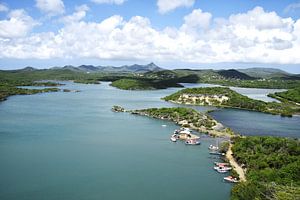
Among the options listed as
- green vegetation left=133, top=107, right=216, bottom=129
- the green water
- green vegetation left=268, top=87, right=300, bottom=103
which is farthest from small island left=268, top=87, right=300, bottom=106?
the green water

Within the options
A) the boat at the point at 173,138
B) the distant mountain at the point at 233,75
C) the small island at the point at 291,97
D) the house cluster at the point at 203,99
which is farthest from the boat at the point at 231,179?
the distant mountain at the point at 233,75

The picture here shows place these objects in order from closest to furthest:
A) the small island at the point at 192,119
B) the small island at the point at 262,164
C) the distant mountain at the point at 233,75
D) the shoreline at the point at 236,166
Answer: the small island at the point at 262,164
the shoreline at the point at 236,166
the small island at the point at 192,119
the distant mountain at the point at 233,75

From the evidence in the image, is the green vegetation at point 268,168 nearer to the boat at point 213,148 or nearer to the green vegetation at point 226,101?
the boat at point 213,148

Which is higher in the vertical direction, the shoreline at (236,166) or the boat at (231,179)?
the shoreline at (236,166)

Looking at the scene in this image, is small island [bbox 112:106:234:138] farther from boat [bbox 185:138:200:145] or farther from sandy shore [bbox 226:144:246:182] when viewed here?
sandy shore [bbox 226:144:246:182]

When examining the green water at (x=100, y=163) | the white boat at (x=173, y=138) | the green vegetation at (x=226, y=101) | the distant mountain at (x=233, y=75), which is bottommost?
the green water at (x=100, y=163)

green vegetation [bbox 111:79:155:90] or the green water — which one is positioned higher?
green vegetation [bbox 111:79:155:90]
